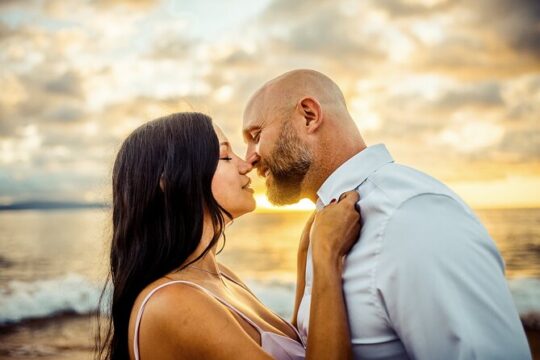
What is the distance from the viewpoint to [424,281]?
1780 millimetres

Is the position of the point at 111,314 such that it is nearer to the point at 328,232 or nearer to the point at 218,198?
the point at 218,198

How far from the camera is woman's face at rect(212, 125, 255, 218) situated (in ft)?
8.71

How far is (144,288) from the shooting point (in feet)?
7.79

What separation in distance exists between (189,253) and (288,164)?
26.3 inches

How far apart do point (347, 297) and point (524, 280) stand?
1418 centimetres

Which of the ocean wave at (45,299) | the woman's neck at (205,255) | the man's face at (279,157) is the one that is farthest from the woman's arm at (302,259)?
the ocean wave at (45,299)

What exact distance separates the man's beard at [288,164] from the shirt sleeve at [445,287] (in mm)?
814

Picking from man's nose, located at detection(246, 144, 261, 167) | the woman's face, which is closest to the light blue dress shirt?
the woman's face

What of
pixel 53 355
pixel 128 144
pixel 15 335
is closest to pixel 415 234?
pixel 128 144

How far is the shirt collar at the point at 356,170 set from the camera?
2311mm

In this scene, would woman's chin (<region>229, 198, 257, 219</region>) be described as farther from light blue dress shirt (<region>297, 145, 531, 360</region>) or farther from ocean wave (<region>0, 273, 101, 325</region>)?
ocean wave (<region>0, 273, 101, 325</region>)

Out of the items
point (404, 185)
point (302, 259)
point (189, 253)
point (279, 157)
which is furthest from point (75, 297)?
point (404, 185)

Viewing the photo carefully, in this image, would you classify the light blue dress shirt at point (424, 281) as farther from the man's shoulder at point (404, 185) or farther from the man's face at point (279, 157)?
the man's face at point (279, 157)

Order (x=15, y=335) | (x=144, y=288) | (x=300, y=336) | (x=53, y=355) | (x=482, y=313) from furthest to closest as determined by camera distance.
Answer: (x=15, y=335) < (x=53, y=355) < (x=300, y=336) < (x=144, y=288) < (x=482, y=313)
